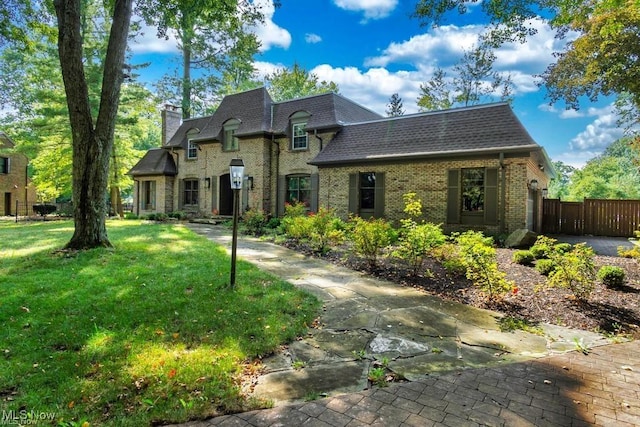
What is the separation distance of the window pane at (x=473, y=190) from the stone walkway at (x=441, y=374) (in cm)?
727

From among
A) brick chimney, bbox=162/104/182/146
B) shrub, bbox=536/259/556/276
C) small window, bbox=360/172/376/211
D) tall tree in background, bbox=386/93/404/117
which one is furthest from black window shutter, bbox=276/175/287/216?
tall tree in background, bbox=386/93/404/117

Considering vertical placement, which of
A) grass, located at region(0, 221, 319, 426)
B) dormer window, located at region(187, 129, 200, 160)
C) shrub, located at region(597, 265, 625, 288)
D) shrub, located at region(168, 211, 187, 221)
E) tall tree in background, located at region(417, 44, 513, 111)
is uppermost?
tall tree in background, located at region(417, 44, 513, 111)

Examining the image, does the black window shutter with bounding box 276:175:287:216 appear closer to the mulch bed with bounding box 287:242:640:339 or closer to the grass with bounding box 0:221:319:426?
the mulch bed with bounding box 287:242:640:339

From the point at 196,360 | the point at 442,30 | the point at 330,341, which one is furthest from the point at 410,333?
the point at 442,30

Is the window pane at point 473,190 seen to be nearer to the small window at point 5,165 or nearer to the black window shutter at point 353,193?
the black window shutter at point 353,193

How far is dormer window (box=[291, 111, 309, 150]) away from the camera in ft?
54.6

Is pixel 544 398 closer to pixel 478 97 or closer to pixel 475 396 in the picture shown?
pixel 475 396

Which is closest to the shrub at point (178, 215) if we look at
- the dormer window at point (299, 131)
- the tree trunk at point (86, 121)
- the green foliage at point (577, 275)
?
the dormer window at point (299, 131)

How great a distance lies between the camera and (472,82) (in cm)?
2691

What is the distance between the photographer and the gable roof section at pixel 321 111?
622 inches

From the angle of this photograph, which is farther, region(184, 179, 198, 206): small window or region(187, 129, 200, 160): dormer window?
region(184, 179, 198, 206): small window

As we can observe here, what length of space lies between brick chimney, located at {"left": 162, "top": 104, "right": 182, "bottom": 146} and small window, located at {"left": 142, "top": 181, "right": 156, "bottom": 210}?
2969 mm

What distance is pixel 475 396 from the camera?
8.93 ft

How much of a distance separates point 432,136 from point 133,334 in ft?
37.6
